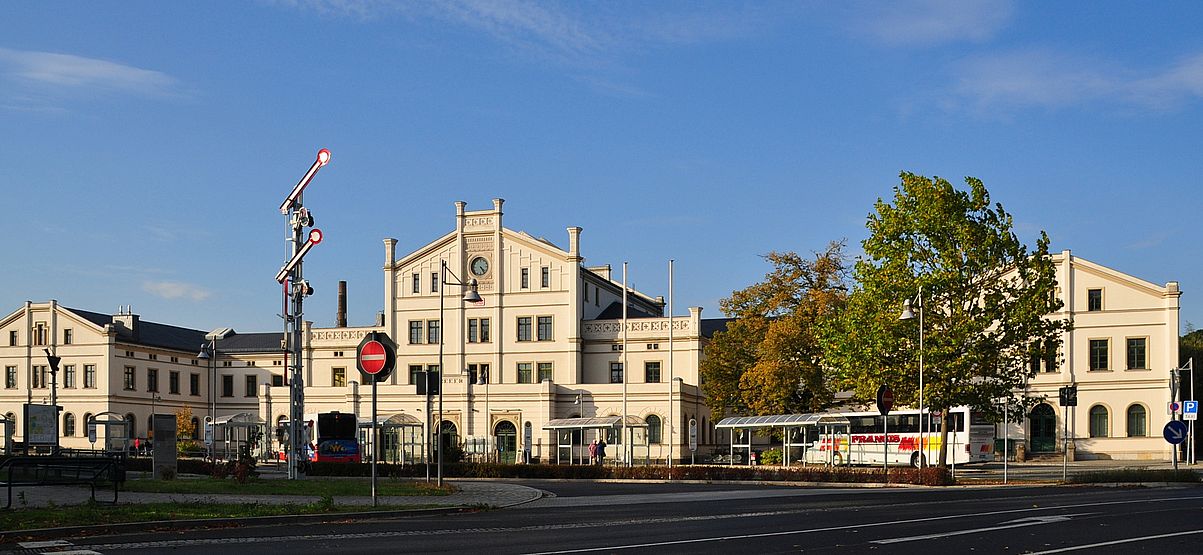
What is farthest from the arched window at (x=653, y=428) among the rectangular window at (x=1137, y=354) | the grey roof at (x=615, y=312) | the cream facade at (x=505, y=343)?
the rectangular window at (x=1137, y=354)

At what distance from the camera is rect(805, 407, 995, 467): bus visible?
180 feet

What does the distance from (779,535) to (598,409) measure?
61.3 meters

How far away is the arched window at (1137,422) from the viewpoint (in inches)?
2813

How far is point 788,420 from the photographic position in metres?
58.2

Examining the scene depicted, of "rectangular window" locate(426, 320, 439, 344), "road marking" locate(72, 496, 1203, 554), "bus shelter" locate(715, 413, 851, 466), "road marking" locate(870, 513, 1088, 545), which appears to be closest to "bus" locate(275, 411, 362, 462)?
"rectangular window" locate(426, 320, 439, 344)

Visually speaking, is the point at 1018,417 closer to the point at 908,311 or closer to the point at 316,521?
the point at 908,311

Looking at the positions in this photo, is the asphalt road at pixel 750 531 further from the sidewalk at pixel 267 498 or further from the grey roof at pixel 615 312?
the grey roof at pixel 615 312

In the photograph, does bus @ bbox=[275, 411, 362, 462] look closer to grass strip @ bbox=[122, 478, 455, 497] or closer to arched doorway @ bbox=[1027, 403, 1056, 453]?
grass strip @ bbox=[122, 478, 455, 497]

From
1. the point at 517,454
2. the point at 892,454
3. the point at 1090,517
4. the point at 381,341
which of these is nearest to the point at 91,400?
the point at 517,454

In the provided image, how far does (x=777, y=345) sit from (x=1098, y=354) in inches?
907

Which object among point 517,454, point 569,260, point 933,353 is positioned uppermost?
point 569,260

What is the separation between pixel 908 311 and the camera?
4131cm

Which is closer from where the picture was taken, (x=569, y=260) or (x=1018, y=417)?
(x=1018, y=417)

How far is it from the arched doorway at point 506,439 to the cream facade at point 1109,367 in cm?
3034
